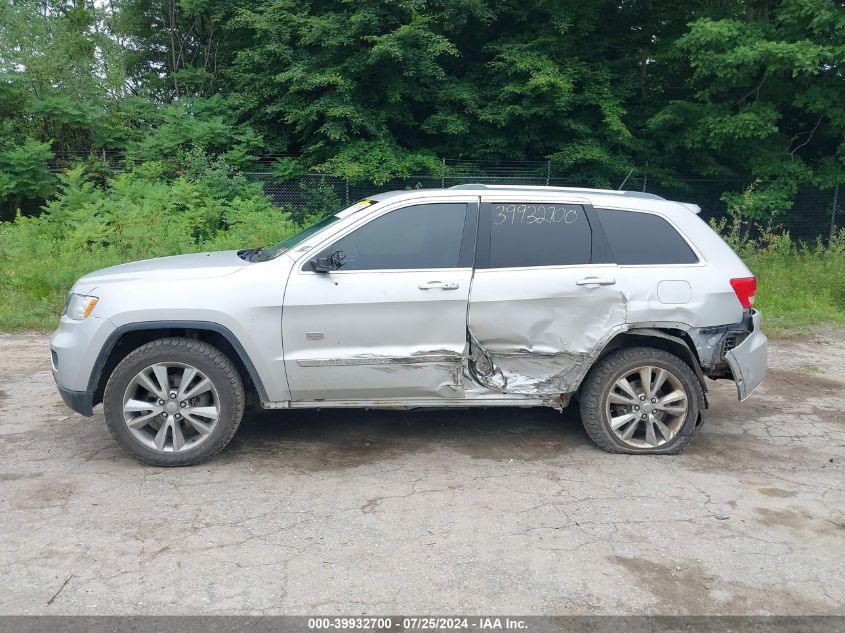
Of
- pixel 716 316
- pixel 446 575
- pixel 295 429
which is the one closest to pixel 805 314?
pixel 716 316

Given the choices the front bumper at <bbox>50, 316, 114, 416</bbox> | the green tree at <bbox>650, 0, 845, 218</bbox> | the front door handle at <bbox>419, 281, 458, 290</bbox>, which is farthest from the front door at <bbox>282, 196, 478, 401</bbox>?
the green tree at <bbox>650, 0, 845, 218</bbox>

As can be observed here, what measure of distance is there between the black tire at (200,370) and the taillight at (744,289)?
3596 millimetres

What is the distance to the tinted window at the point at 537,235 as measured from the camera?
5.29 metres

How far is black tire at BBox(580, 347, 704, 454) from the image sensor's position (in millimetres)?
5285

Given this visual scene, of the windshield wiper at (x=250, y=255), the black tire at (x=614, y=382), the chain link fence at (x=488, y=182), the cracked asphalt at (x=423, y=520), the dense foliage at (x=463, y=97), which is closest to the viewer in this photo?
the cracked asphalt at (x=423, y=520)

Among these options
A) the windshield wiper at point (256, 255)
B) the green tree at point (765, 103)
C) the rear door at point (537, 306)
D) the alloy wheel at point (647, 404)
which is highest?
the green tree at point (765, 103)

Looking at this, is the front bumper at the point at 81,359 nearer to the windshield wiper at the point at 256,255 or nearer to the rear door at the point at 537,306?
the windshield wiper at the point at 256,255

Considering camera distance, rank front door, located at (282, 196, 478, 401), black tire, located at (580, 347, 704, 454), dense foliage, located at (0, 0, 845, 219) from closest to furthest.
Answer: front door, located at (282, 196, 478, 401), black tire, located at (580, 347, 704, 454), dense foliage, located at (0, 0, 845, 219)

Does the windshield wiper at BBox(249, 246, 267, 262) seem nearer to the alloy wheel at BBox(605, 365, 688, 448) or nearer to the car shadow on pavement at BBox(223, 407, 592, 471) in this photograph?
the car shadow on pavement at BBox(223, 407, 592, 471)

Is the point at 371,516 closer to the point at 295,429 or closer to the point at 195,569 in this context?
the point at 195,569

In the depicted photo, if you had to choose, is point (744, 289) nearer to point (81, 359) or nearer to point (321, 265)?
point (321, 265)

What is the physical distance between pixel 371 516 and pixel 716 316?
9.37 ft

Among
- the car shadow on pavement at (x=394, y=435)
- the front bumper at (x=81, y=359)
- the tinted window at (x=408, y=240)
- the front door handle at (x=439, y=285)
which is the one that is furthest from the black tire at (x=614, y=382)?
the front bumper at (x=81, y=359)

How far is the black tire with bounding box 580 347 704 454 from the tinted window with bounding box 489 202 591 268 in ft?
2.54
